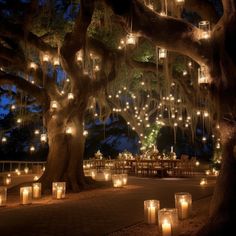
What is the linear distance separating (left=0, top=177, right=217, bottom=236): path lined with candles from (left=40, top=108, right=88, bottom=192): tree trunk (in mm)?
1039

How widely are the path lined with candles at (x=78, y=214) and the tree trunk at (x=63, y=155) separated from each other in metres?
1.04

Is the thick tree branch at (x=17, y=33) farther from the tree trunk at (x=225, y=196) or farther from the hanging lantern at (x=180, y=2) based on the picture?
the tree trunk at (x=225, y=196)

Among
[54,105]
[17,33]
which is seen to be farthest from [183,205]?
[17,33]

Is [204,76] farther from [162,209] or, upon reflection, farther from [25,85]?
[25,85]

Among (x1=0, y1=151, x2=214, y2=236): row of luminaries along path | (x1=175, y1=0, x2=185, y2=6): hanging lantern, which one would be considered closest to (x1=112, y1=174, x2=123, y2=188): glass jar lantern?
(x1=0, y1=151, x2=214, y2=236): row of luminaries along path

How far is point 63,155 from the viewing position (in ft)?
31.1

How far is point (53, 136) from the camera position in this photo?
9562mm

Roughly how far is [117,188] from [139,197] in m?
2.12

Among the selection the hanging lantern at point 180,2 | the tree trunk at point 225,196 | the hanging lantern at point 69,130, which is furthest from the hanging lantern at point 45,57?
the tree trunk at point 225,196

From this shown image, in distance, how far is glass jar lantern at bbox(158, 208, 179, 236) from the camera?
4.02 meters

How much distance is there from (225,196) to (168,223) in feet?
2.56

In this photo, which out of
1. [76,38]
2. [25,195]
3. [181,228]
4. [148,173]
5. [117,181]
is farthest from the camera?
[148,173]

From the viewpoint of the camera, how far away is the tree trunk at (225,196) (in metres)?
3.83

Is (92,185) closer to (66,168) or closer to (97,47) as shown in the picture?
(66,168)
